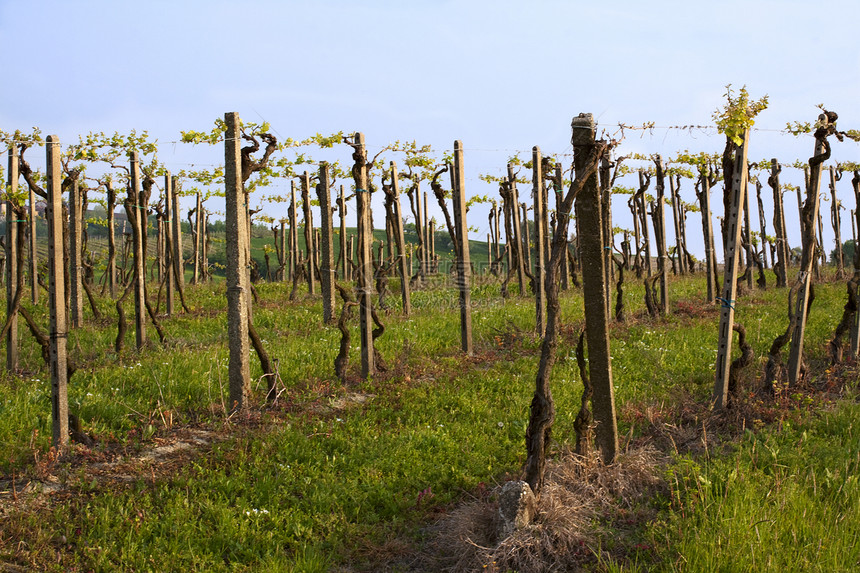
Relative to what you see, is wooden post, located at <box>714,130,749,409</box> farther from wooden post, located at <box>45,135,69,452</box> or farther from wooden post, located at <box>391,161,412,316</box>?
wooden post, located at <box>391,161,412,316</box>

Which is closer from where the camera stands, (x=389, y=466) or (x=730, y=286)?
(x=389, y=466)

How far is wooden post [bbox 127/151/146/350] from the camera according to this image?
962cm

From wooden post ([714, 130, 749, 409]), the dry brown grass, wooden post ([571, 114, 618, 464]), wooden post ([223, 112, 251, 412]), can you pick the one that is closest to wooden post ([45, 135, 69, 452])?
wooden post ([223, 112, 251, 412])

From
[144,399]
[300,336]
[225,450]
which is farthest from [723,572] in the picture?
[300,336]

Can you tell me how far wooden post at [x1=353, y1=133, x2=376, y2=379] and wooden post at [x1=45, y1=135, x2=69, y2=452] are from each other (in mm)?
3599

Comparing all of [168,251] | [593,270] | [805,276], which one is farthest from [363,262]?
[168,251]

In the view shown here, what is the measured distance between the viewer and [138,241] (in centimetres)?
963

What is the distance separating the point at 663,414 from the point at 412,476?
2.87m

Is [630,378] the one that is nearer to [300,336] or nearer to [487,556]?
[487,556]

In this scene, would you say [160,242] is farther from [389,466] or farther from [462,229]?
[389,466]

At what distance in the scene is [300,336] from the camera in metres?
11.9

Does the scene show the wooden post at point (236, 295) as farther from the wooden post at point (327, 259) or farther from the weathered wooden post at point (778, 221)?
the weathered wooden post at point (778, 221)

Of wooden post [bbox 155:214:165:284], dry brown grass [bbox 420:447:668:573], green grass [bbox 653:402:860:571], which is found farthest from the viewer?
wooden post [bbox 155:214:165:284]

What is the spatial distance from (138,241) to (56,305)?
353 centimetres
